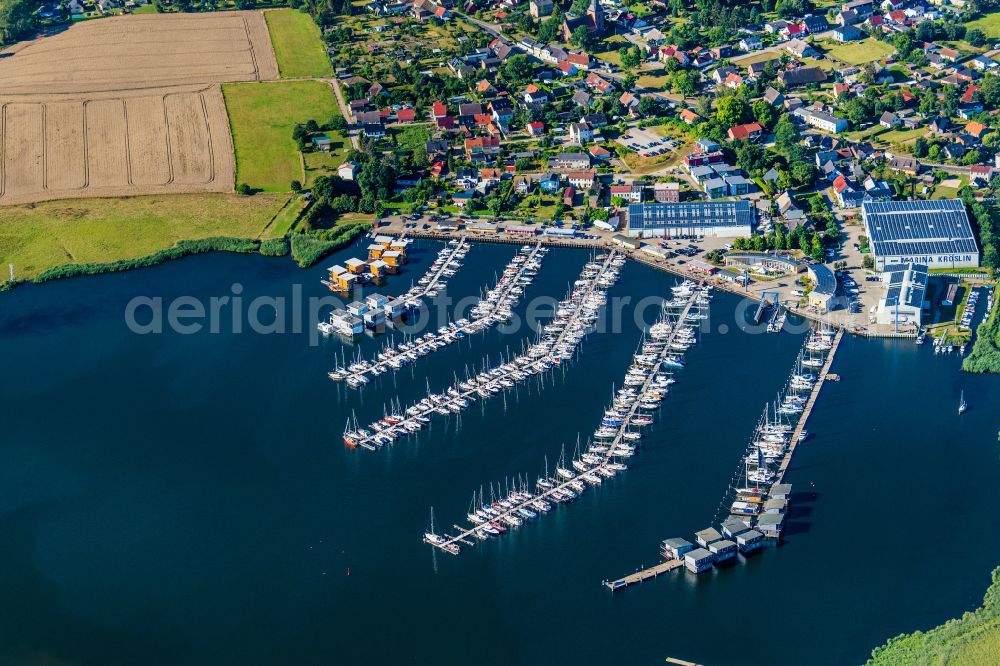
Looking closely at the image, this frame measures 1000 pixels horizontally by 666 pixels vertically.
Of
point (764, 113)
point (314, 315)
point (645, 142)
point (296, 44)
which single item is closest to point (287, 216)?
point (314, 315)

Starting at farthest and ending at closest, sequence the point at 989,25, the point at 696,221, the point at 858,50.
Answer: the point at 989,25 → the point at 858,50 → the point at 696,221

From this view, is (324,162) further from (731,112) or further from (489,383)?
(489,383)

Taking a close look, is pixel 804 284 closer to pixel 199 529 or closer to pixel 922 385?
pixel 922 385

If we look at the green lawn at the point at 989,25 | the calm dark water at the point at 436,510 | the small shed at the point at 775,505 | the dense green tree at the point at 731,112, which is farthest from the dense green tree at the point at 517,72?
the small shed at the point at 775,505

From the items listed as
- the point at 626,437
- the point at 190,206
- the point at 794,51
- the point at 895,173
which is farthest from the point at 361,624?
the point at 794,51

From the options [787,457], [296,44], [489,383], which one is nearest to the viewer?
[787,457]

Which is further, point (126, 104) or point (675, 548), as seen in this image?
point (126, 104)

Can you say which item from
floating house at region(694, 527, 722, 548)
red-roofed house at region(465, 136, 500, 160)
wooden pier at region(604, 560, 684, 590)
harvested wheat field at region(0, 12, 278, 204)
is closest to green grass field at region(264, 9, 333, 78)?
harvested wheat field at region(0, 12, 278, 204)
